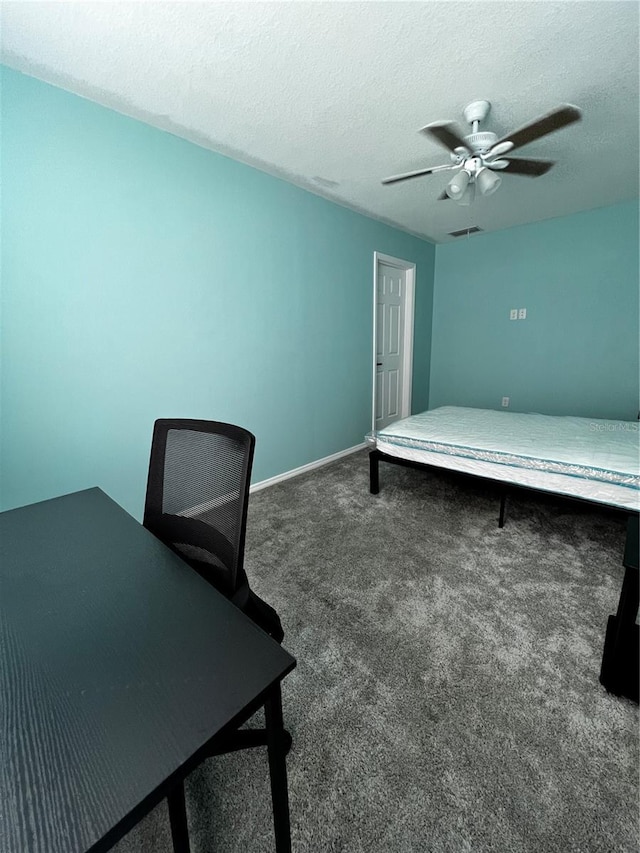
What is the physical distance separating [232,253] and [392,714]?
2734 millimetres

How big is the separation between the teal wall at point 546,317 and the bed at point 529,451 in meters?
1.15

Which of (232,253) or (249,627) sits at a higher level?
(232,253)

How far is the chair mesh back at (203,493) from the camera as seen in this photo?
91 cm

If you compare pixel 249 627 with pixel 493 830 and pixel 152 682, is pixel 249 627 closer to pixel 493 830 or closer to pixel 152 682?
pixel 152 682

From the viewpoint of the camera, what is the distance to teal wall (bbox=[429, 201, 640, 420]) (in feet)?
11.5

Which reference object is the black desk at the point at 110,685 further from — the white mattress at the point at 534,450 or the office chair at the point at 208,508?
the white mattress at the point at 534,450

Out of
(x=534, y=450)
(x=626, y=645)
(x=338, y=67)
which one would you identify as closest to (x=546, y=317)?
(x=534, y=450)

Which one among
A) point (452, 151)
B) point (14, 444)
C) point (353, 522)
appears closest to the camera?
point (14, 444)

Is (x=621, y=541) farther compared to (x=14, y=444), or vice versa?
(x=621, y=541)

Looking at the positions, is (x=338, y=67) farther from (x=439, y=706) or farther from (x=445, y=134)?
(x=439, y=706)

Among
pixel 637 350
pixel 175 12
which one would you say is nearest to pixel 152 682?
pixel 175 12

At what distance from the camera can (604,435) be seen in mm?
2486

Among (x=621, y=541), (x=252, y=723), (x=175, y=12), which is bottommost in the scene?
(x=252, y=723)

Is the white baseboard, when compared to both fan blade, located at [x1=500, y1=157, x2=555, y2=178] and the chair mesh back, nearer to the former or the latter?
the chair mesh back
